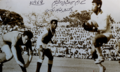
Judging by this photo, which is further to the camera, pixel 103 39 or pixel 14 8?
pixel 14 8

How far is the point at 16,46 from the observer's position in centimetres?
137

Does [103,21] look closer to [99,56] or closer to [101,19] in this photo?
[101,19]

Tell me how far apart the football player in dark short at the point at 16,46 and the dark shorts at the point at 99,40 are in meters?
0.77

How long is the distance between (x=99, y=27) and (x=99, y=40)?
0.15 meters

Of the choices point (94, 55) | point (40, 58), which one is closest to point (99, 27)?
point (94, 55)

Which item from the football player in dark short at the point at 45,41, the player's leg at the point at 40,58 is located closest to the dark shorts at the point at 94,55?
the football player in dark short at the point at 45,41

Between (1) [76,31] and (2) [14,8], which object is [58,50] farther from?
(2) [14,8]

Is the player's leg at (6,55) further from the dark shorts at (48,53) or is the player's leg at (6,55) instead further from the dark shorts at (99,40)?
the dark shorts at (99,40)

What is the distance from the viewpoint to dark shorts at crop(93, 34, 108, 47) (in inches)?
50.5

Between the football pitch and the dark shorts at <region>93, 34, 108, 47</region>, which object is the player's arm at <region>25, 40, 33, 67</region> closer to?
the football pitch

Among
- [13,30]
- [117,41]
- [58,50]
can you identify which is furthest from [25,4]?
[117,41]

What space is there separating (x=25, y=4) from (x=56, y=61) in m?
0.81

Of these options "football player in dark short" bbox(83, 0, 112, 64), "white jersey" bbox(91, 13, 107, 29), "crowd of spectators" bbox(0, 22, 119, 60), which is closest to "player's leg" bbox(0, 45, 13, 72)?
"crowd of spectators" bbox(0, 22, 119, 60)

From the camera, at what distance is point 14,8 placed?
1430 mm
